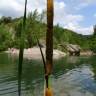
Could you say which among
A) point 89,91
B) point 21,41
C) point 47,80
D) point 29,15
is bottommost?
point 89,91

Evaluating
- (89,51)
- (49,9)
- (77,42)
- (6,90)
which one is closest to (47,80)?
(49,9)

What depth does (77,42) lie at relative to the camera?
579ft

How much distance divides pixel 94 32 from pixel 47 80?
178707 millimetres

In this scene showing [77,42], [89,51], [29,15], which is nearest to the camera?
[29,15]

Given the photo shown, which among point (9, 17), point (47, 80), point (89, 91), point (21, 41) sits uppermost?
point (9, 17)

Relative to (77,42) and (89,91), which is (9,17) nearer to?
(77,42)

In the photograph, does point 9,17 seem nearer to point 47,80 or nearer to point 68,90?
point 68,90

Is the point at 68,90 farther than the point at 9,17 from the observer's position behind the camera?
No

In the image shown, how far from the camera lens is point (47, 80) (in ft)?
16.9

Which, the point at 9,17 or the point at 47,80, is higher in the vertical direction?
the point at 9,17

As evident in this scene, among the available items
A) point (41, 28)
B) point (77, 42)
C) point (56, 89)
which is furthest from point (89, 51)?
point (41, 28)

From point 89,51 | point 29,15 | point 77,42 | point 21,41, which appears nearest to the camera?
point 21,41

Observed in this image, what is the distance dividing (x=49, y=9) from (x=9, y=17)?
163859mm

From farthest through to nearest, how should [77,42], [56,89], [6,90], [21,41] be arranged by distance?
[77,42]
[56,89]
[6,90]
[21,41]
